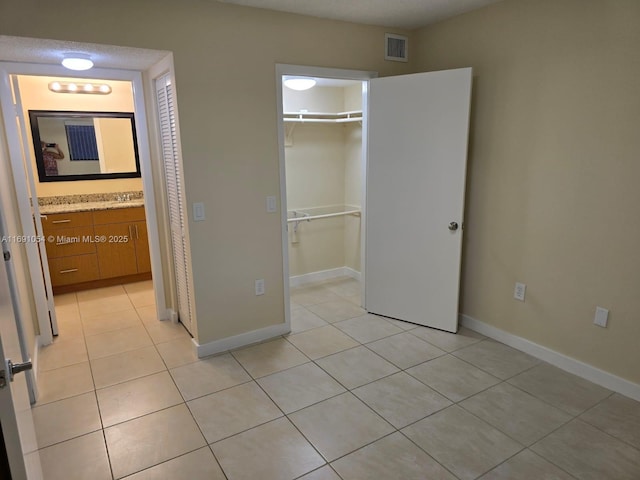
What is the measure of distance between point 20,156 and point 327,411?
9.13 feet

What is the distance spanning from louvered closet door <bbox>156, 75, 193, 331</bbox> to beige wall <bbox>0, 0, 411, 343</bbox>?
196 mm

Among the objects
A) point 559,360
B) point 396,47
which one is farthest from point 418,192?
point 559,360

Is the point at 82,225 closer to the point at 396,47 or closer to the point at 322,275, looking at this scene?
the point at 322,275

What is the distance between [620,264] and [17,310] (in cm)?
349

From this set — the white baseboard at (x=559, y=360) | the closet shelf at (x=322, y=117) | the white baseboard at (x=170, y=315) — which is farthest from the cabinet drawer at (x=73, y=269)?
the white baseboard at (x=559, y=360)

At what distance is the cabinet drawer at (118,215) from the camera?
14.0ft

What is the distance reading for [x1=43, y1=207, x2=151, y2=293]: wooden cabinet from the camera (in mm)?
4133

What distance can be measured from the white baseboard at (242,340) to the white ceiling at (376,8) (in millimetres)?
2312

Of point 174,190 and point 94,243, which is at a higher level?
point 174,190

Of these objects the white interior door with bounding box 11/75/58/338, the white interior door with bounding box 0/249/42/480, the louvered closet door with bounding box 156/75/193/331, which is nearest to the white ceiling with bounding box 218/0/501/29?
the louvered closet door with bounding box 156/75/193/331

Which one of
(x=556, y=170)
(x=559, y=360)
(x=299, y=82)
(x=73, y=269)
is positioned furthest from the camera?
(x=73, y=269)

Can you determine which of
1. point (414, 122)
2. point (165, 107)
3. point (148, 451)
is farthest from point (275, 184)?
point (148, 451)

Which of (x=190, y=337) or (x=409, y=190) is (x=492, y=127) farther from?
(x=190, y=337)

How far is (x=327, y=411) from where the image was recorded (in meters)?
2.31
